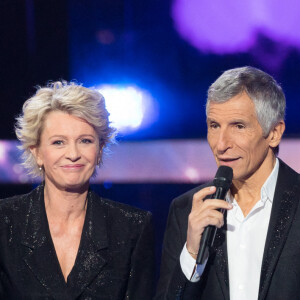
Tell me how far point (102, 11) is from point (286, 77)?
49.3 inches

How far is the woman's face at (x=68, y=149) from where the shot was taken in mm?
2500

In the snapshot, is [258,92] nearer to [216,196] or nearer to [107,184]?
[216,196]

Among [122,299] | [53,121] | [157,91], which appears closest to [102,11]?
[157,91]

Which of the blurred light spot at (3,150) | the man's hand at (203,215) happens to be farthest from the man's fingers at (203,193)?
the blurred light spot at (3,150)

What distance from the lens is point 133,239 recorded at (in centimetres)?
259

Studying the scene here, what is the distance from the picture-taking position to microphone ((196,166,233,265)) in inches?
76.7

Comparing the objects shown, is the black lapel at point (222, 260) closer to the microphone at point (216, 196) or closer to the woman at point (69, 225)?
the microphone at point (216, 196)

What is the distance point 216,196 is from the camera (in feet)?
6.72

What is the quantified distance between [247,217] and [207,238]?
0.38 meters

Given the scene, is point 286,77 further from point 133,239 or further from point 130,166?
point 133,239

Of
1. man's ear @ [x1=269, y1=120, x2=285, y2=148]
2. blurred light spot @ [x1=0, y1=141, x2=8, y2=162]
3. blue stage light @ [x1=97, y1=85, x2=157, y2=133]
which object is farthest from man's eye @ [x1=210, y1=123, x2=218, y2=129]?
blurred light spot @ [x1=0, y1=141, x2=8, y2=162]

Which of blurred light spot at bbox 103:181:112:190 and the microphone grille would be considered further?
blurred light spot at bbox 103:181:112:190

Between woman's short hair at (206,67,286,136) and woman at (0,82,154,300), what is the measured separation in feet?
1.91

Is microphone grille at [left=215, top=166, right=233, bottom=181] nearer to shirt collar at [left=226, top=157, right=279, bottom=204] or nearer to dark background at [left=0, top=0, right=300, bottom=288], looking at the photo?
shirt collar at [left=226, top=157, right=279, bottom=204]
